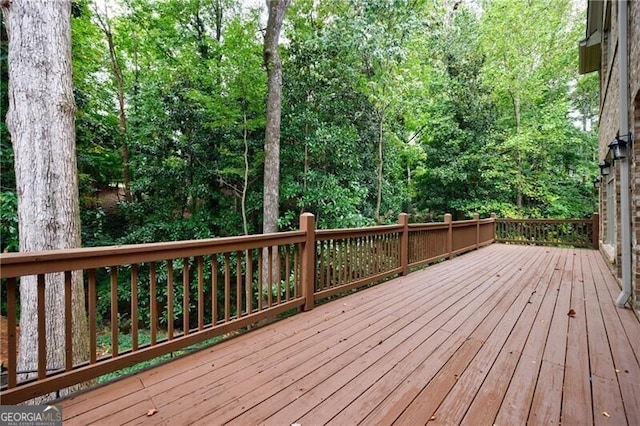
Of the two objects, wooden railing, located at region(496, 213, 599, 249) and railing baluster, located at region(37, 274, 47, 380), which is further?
wooden railing, located at region(496, 213, 599, 249)

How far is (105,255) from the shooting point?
6.02 ft

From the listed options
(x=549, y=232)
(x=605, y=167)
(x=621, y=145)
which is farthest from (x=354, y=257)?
(x=549, y=232)

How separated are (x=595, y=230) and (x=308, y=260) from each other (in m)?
9.23

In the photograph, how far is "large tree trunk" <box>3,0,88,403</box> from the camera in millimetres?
2645

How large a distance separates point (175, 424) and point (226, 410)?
247mm

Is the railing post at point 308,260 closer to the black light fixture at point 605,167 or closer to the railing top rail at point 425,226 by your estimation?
the railing top rail at point 425,226

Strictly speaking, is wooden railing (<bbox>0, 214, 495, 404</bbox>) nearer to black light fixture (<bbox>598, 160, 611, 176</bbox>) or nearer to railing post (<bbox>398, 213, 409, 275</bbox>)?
railing post (<bbox>398, 213, 409, 275</bbox>)

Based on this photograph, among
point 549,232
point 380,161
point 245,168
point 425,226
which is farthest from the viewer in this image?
point 549,232

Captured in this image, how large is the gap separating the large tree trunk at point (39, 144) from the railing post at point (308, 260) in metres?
2.21

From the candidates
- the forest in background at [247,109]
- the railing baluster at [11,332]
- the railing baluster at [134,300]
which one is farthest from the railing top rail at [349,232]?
the railing baluster at [11,332]

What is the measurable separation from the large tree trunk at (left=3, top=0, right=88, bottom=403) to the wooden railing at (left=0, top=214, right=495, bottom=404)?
12 centimetres

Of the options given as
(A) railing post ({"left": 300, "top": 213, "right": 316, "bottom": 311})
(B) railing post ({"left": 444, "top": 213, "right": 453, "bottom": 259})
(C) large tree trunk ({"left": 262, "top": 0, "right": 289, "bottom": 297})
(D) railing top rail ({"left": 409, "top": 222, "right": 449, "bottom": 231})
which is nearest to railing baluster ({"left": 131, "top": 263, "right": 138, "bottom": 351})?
(A) railing post ({"left": 300, "top": 213, "right": 316, "bottom": 311})

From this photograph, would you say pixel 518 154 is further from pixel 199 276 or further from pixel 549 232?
pixel 199 276

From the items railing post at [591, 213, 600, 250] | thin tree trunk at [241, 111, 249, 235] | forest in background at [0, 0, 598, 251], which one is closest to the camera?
forest in background at [0, 0, 598, 251]
